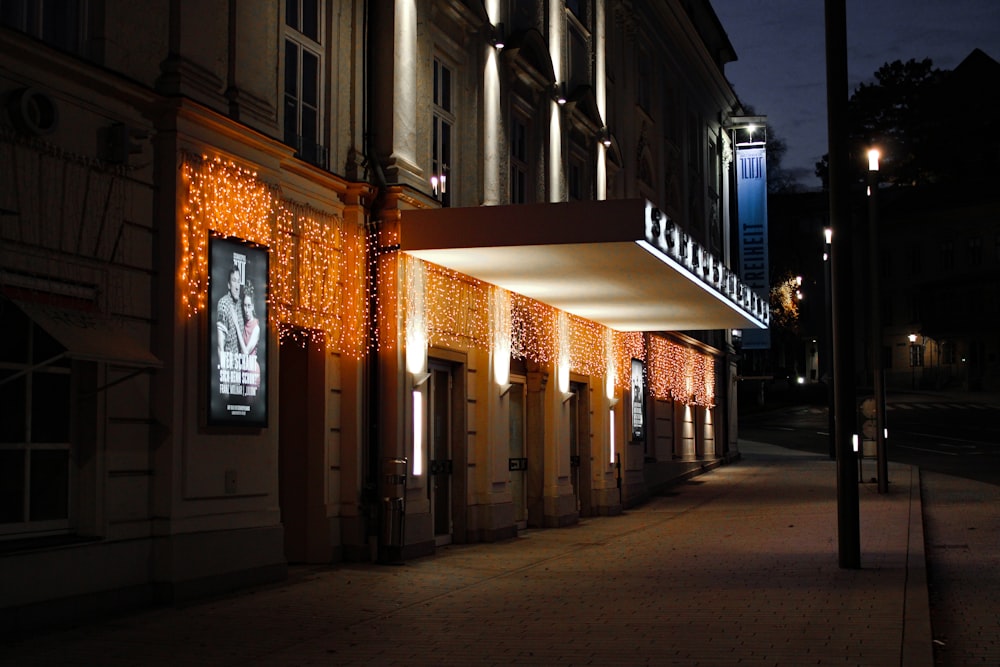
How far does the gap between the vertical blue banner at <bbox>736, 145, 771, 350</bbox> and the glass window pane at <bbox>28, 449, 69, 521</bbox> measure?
3354cm

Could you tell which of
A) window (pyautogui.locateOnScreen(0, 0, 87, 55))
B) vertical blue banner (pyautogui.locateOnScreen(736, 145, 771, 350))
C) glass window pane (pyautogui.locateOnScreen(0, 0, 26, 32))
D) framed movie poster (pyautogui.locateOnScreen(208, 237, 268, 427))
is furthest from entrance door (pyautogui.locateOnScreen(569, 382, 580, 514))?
vertical blue banner (pyautogui.locateOnScreen(736, 145, 771, 350))

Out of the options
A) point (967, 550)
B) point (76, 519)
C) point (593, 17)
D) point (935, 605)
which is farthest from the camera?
point (593, 17)

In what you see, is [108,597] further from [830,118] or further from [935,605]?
[830,118]

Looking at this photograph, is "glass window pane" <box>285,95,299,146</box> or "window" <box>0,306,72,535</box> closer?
"window" <box>0,306,72,535</box>

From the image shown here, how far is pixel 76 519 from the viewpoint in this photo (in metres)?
10.8

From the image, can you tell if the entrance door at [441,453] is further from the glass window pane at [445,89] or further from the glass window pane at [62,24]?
the glass window pane at [62,24]

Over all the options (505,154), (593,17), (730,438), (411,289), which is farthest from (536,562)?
(730,438)

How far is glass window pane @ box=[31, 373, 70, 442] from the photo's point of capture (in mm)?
10445

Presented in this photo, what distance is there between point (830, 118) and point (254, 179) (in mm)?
6222

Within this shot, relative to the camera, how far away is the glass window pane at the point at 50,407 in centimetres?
1045

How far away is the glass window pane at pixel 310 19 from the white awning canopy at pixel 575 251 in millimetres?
2339

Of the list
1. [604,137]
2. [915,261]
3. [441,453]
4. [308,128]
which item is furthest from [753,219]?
[915,261]

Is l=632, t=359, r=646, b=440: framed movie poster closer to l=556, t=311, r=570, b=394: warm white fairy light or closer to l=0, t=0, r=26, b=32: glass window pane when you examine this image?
l=556, t=311, r=570, b=394: warm white fairy light

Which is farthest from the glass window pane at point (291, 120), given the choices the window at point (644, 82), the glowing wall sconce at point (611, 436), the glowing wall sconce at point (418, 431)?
the window at point (644, 82)
